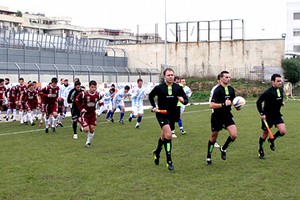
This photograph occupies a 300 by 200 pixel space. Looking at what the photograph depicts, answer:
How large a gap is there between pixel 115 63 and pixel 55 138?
36.4m

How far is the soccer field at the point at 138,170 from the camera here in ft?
26.7

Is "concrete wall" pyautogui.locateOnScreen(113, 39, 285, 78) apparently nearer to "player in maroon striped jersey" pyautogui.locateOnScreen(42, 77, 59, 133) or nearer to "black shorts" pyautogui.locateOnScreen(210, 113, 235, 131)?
"player in maroon striped jersey" pyautogui.locateOnScreen(42, 77, 59, 133)

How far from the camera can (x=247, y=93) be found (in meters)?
47.6

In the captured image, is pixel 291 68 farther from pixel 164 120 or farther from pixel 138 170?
pixel 138 170

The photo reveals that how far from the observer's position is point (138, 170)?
10.2 metres

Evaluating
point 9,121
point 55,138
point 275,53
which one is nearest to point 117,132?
point 55,138

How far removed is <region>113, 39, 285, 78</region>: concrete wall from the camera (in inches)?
1966

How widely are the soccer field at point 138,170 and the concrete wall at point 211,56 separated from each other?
114 feet

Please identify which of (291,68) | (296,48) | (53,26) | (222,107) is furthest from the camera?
(53,26)

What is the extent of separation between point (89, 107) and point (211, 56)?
129 ft

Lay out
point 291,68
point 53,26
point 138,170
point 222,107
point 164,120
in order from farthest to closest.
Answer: point 53,26 < point 291,68 < point 222,107 < point 164,120 < point 138,170

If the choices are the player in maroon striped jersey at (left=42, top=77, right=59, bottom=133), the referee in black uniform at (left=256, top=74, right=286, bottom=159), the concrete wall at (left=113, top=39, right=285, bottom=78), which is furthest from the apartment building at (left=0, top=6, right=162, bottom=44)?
the referee in black uniform at (left=256, top=74, right=286, bottom=159)

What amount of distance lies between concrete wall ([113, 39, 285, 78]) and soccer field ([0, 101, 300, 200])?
3464cm

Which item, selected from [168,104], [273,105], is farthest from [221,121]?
[273,105]
